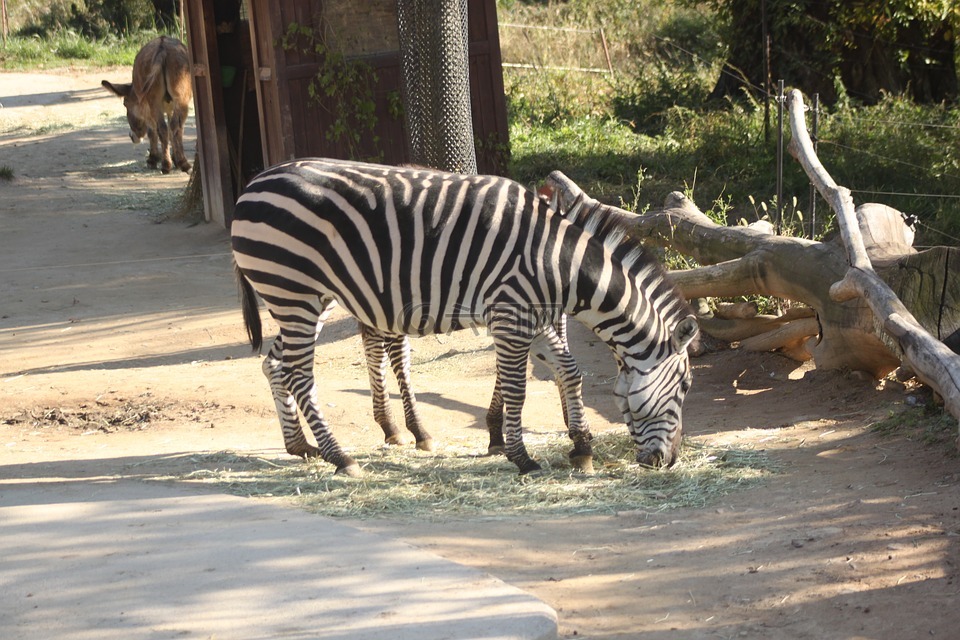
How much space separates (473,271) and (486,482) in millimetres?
1099

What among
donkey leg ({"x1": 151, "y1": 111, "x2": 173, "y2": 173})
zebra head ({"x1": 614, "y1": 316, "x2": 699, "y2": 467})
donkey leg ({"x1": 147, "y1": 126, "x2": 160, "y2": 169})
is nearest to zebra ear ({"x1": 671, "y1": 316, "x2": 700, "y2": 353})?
zebra head ({"x1": 614, "y1": 316, "x2": 699, "y2": 467})

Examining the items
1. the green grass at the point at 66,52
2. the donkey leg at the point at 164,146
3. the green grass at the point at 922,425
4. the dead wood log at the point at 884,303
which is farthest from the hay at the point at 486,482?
the green grass at the point at 66,52

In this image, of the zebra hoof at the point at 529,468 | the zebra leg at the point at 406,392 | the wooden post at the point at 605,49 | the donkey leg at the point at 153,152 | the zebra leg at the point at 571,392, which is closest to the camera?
the zebra hoof at the point at 529,468

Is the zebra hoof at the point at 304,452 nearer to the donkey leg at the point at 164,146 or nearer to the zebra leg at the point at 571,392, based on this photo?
the zebra leg at the point at 571,392

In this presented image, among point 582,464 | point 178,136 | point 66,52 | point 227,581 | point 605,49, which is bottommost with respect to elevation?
point 582,464

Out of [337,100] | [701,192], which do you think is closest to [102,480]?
[337,100]

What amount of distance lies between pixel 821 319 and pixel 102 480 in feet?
14.4

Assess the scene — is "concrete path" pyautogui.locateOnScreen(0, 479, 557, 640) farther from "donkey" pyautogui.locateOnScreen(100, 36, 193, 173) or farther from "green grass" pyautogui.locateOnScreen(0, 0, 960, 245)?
"donkey" pyautogui.locateOnScreen(100, 36, 193, 173)

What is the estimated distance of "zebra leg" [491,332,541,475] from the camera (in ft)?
17.9

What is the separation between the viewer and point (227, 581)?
3957 millimetres

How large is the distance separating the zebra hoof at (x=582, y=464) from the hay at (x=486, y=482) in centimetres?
5

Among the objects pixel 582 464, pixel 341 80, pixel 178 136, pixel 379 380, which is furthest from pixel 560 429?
pixel 178 136

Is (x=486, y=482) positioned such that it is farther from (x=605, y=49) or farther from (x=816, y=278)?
(x=605, y=49)

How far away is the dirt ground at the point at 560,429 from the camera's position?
12.9 feet
